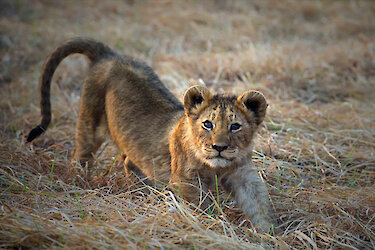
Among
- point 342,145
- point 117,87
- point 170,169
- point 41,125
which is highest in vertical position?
point 117,87

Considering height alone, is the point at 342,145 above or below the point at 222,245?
below

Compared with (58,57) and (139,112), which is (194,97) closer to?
(139,112)

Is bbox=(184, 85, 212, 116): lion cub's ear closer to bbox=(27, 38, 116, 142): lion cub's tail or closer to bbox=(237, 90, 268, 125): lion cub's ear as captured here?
bbox=(237, 90, 268, 125): lion cub's ear

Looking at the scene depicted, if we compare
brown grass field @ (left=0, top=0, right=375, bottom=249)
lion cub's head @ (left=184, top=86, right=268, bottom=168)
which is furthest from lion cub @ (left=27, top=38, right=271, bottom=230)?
brown grass field @ (left=0, top=0, right=375, bottom=249)

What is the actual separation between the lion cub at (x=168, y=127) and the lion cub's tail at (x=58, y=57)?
0.04 feet

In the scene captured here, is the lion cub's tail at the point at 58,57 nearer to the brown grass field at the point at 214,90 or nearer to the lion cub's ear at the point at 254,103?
the brown grass field at the point at 214,90

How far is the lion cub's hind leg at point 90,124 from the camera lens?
4.84 meters

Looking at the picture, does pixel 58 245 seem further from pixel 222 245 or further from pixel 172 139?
pixel 172 139

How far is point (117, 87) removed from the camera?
184 inches

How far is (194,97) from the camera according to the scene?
154 inches

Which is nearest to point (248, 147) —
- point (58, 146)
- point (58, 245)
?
point (58, 245)

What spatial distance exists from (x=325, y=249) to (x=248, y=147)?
108 centimetres

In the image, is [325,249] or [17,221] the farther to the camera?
[325,249]

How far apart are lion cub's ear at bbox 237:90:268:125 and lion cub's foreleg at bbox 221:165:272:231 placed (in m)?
0.52
